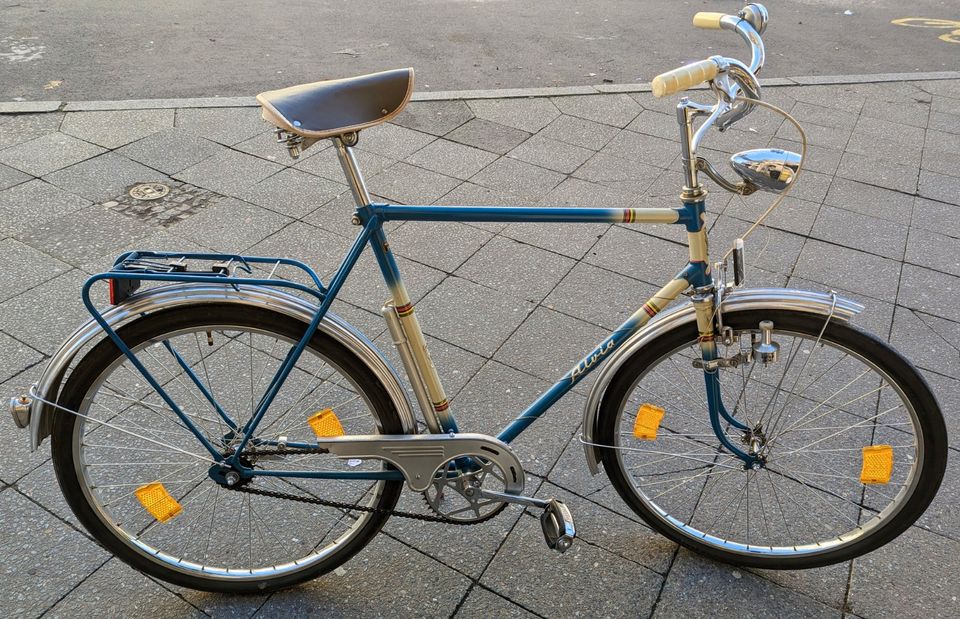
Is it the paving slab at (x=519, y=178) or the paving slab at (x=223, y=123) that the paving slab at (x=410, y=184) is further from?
the paving slab at (x=223, y=123)

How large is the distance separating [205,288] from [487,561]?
4.12ft

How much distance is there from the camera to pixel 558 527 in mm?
2221

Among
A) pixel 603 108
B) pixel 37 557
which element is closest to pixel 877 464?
pixel 37 557

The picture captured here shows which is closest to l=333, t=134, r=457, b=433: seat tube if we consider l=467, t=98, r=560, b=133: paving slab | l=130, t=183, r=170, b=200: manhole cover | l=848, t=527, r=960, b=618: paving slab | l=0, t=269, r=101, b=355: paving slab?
l=848, t=527, r=960, b=618: paving slab

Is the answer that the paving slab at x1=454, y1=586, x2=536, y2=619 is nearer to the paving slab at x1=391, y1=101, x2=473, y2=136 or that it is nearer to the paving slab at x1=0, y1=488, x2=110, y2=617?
the paving slab at x1=0, y1=488, x2=110, y2=617

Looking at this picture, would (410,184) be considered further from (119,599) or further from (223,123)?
(119,599)

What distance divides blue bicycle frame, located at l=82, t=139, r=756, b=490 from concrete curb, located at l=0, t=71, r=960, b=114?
13.9ft

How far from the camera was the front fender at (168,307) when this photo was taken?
1904mm

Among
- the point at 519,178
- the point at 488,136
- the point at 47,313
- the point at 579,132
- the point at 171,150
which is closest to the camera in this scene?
the point at 47,313

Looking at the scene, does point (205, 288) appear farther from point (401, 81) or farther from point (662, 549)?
point (662, 549)

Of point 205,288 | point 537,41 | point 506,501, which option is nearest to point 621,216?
point 506,501

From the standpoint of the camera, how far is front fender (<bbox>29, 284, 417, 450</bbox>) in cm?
190

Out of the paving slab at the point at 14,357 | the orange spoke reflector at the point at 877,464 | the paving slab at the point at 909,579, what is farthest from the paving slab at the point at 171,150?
the paving slab at the point at 909,579

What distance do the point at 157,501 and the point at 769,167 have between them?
77.4 inches
